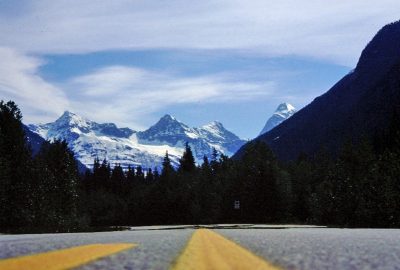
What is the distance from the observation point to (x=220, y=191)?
9869 cm

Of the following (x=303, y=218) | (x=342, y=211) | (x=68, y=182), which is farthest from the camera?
(x=303, y=218)

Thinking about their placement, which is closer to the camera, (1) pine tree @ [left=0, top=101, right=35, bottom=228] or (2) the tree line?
(2) the tree line

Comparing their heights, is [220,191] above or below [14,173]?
above

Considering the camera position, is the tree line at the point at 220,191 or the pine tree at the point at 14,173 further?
the pine tree at the point at 14,173

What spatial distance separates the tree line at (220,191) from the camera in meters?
38.6

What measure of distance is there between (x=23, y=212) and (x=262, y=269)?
48.1m

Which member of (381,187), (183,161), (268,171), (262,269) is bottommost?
(262,269)

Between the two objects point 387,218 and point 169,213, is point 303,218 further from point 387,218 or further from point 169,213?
point 387,218

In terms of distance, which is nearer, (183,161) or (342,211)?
(342,211)

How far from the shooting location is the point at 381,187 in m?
35.3

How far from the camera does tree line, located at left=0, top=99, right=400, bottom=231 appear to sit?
127 ft

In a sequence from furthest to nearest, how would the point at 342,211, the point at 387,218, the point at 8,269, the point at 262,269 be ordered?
the point at 342,211 < the point at 387,218 < the point at 262,269 < the point at 8,269

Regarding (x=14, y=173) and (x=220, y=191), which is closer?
(x=14, y=173)

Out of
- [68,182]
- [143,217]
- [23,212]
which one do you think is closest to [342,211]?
[23,212]
